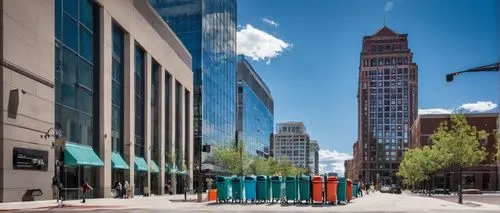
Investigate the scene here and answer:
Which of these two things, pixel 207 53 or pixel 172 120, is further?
pixel 207 53

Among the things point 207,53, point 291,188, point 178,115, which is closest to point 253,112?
point 207,53

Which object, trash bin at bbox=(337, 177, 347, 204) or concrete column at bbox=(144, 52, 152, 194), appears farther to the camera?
concrete column at bbox=(144, 52, 152, 194)

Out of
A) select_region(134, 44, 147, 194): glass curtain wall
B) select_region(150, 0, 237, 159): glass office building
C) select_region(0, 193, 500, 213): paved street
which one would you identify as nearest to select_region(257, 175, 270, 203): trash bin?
select_region(0, 193, 500, 213): paved street

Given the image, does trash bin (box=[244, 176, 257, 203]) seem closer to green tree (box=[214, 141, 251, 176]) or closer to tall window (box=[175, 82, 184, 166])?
green tree (box=[214, 141, 251, 176])

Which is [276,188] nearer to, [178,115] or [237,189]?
[237,189]

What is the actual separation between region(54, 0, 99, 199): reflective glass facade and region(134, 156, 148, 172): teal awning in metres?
9.46

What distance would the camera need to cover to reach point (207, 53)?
81.5 meters

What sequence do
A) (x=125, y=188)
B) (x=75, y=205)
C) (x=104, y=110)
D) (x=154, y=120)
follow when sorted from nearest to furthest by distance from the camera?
(x=75, y=205) → (x=104, y=110) → (x=125, y=188) → (x=154, y=120)

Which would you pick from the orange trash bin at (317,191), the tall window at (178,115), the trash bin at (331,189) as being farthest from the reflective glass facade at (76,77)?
the tall window at (178,115)

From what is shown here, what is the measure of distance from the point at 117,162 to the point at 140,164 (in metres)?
7.09

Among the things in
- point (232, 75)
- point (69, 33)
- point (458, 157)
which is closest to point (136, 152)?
point (69, 33)

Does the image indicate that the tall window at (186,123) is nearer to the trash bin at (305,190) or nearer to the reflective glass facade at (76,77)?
the reflective glass facade at (76,77)

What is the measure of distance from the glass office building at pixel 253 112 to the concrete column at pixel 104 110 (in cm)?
6143

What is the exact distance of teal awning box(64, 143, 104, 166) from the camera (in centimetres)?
3734
